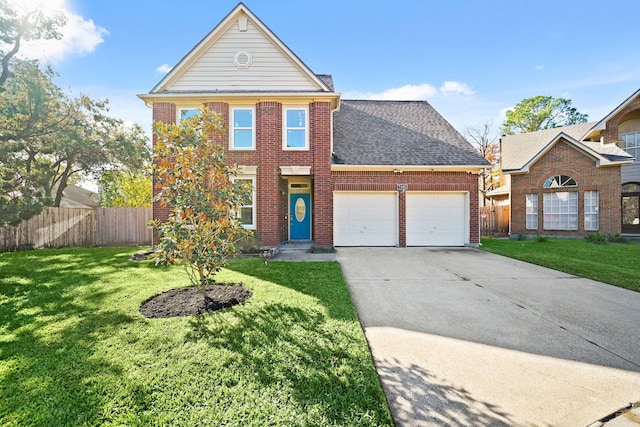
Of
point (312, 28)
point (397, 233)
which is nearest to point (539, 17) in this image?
point (312, 28)

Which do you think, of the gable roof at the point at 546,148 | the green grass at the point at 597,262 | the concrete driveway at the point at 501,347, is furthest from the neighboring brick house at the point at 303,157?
the gable roof at the point at 546,148

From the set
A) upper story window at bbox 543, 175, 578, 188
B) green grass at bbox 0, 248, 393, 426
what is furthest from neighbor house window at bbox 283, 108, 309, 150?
upper story window at bbox 543, 175, 578, 188

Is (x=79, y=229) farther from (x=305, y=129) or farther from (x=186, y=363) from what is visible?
(x=186, y=363)

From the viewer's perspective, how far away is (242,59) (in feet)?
36.9

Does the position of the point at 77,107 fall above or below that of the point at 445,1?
below

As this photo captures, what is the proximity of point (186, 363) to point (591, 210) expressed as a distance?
19710 millimetres

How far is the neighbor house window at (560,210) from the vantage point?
14.8 metres

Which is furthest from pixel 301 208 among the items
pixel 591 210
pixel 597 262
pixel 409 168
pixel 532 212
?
pixel 591 210

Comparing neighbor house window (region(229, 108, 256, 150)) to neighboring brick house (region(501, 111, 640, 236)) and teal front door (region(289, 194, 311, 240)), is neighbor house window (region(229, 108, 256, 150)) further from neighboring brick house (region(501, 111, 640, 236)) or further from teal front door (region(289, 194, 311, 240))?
neighboring brick house (region(501, 111, 640, 236))

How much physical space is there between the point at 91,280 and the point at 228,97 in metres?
7.92

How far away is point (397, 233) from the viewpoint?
11625 millimetres

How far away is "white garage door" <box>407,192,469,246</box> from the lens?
11.7 metres

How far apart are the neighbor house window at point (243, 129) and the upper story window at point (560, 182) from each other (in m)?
16.3

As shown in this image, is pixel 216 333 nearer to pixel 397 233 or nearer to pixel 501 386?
pixel 501 386
